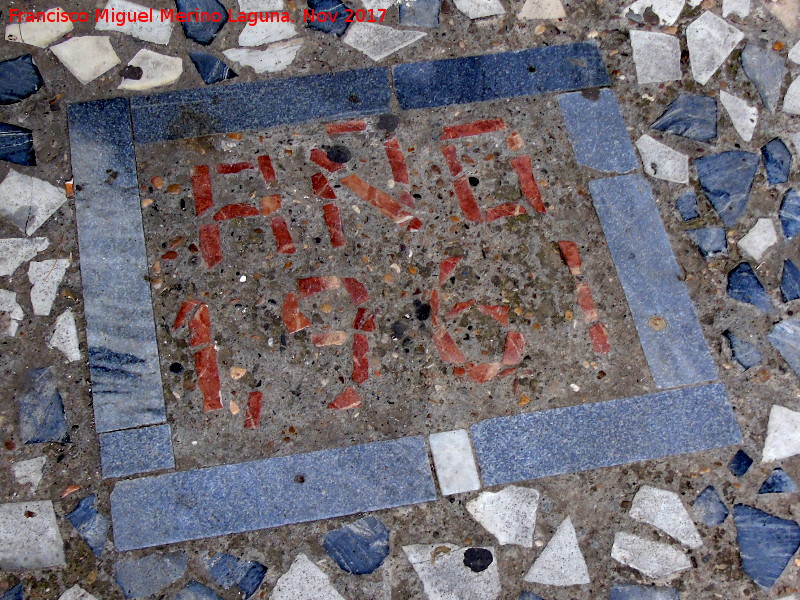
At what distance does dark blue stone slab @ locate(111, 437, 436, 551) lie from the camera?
210cm

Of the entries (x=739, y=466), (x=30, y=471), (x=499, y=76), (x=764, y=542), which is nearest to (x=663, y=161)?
(x=499, y=76)

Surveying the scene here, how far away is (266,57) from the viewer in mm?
2291

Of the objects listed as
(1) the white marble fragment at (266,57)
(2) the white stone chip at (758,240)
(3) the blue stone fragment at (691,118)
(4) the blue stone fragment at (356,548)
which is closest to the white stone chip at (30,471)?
(4) the blue stone fragment at (356,548)

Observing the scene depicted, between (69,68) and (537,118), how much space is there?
5.82 ft

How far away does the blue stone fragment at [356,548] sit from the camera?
6.97ft

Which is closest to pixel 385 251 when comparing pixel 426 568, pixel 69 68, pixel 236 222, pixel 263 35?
pixel 236 222

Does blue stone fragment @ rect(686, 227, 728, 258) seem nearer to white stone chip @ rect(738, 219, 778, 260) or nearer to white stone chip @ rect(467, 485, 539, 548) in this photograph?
white stone chip @ rect(738, 219, 778, 260)

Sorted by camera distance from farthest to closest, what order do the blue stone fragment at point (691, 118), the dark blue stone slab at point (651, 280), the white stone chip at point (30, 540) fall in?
the blue stone fragment at point (691, 118) < the dark blue stone slab at point (651, 280) < the white stone chip at point (30, 540)

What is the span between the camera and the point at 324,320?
218 centimetres

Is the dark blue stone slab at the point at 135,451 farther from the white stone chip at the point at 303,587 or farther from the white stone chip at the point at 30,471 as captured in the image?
the white stone chip at the point at 303,587

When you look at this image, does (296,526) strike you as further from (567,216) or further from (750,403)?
(750,403)

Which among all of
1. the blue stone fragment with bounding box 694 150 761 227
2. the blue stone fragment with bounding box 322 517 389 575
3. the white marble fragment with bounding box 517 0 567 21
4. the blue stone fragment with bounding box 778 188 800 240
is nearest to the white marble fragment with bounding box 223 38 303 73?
the white marble fragment with bounding box 517 0 567 21

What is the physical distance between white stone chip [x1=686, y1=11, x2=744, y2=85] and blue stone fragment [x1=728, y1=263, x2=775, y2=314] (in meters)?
0.77

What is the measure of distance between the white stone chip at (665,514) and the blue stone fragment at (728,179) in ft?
3.41
